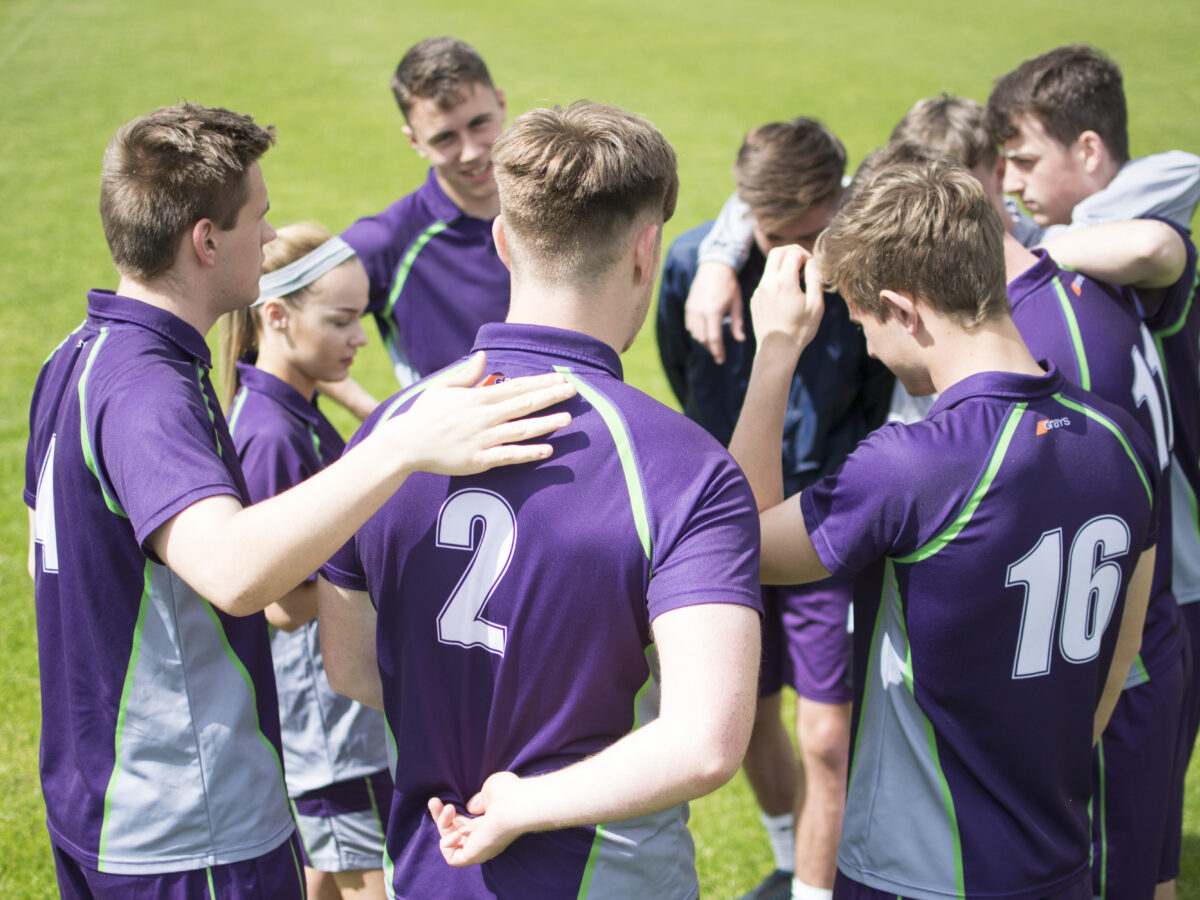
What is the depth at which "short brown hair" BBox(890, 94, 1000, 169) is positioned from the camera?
3.86 metres

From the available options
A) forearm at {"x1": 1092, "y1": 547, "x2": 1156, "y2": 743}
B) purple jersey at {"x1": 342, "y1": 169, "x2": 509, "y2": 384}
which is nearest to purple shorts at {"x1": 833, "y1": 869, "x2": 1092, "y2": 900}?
forearm at {"x1": 1092, "y1": 547, "x2": 1156, "y2": 743}

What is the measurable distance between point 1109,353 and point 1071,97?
1.09 meters

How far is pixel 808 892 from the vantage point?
4.12 m

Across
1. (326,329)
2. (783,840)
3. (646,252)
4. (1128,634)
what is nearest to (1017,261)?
(1128,634)

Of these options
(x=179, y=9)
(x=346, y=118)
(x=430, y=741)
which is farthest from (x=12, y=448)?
(x=179, y=9)

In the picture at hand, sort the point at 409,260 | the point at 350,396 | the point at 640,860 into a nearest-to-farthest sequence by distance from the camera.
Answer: the point at 640,860 < the point at 409,260 < the point at 350,396

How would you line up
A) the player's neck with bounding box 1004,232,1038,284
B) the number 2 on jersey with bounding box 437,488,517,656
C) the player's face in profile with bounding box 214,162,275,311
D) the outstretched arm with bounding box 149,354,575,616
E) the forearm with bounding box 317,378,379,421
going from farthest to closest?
the forearm with bounding box 317,378,379,421
the player's neck with bounding box 1004,232,1038,284
the player's face in profile with bounding box 214,162,275,311
the number 2 on jersey with bounding box 437,488,517,656
the outstretched arm with bounding box 149,354,575,616

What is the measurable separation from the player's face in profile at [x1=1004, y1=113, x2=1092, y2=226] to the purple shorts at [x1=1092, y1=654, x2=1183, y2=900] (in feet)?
5.30

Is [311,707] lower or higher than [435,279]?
lower

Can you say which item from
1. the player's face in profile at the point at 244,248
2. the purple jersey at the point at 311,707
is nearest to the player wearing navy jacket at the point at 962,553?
the player's face in profile at the point at 244,248

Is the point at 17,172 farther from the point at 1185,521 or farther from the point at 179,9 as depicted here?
the point at 1185,521

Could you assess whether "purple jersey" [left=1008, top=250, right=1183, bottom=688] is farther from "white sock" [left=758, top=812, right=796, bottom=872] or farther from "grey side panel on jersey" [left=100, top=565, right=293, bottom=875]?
"grey side panel on jersey" [left=100, top=565, right=293, bottom=875]

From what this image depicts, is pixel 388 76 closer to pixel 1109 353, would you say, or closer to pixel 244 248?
pixel 244 248

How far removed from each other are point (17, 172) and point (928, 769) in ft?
54.3
